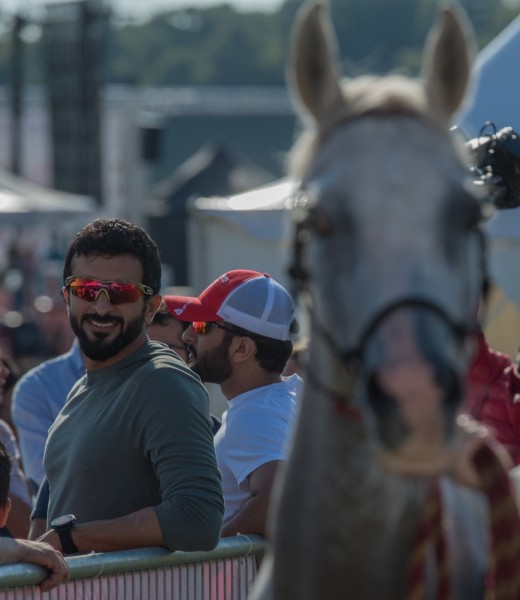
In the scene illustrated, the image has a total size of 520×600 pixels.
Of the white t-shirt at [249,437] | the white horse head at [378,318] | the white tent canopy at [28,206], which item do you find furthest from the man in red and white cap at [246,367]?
the white tent canopy at [28,206]

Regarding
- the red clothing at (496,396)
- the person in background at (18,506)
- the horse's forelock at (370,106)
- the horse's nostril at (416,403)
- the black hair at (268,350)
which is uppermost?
the horse's forelock at (370,106)

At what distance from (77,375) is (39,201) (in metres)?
11.1

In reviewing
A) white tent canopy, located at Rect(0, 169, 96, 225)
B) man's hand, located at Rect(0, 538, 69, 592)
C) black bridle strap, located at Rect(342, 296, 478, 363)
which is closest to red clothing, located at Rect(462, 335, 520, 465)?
man's hand, located at Rect(0, 538, 69, 592)

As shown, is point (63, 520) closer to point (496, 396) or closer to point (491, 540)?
point (496, 396)

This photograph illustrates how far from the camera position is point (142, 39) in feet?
379

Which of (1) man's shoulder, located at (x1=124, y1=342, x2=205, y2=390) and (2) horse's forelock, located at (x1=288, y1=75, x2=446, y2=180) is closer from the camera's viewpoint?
(2) horse's forelock, located at (x1=288, y1=75, x2=446, y2=180)

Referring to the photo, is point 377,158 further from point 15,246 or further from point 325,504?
point 15,246

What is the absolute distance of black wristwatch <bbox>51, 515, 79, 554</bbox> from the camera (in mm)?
4070

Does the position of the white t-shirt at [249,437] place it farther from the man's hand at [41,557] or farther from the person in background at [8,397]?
the person in background at [8,397]

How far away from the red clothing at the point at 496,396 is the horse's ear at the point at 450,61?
208cm

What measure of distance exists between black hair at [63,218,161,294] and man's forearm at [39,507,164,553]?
2.76ft

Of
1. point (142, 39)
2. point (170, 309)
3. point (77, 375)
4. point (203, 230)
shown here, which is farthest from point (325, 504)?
point (142, 39)

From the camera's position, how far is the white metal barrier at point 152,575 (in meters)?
3.92

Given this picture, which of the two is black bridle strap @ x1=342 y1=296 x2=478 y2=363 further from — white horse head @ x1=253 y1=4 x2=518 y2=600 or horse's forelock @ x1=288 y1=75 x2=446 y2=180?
horse's forelock @ x1=288 y1=75 x2=446 y2=180
